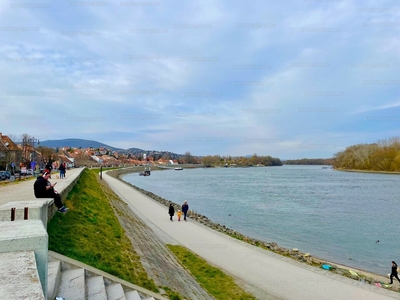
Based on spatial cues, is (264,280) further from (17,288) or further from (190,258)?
(17,288)

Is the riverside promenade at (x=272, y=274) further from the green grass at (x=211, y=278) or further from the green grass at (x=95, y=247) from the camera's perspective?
the green grass at (x=95, y=247)

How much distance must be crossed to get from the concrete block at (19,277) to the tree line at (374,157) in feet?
430

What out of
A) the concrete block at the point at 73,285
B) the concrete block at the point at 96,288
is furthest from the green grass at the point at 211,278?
the concrete block at the point at 73,285

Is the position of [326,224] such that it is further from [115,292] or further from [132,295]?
[115,292]

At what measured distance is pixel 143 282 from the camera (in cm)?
738

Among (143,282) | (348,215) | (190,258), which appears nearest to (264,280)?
(190,258)

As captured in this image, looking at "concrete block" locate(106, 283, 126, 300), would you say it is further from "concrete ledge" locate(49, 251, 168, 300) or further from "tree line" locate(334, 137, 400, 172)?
"tree line" locate(334, 137, 400, 172)

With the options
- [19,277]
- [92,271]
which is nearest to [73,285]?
[92,271]

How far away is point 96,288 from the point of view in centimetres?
546

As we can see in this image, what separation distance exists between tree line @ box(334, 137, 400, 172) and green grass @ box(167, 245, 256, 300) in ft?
400

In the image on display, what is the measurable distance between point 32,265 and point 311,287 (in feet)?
35.4

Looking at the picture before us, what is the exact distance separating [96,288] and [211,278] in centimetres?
625

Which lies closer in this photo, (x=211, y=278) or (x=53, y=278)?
(x=53, y=278)

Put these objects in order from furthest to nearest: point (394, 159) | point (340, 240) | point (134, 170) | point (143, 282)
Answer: point (134, 170) → point (394, 159) → point (340, 240) → point (143, 282)
